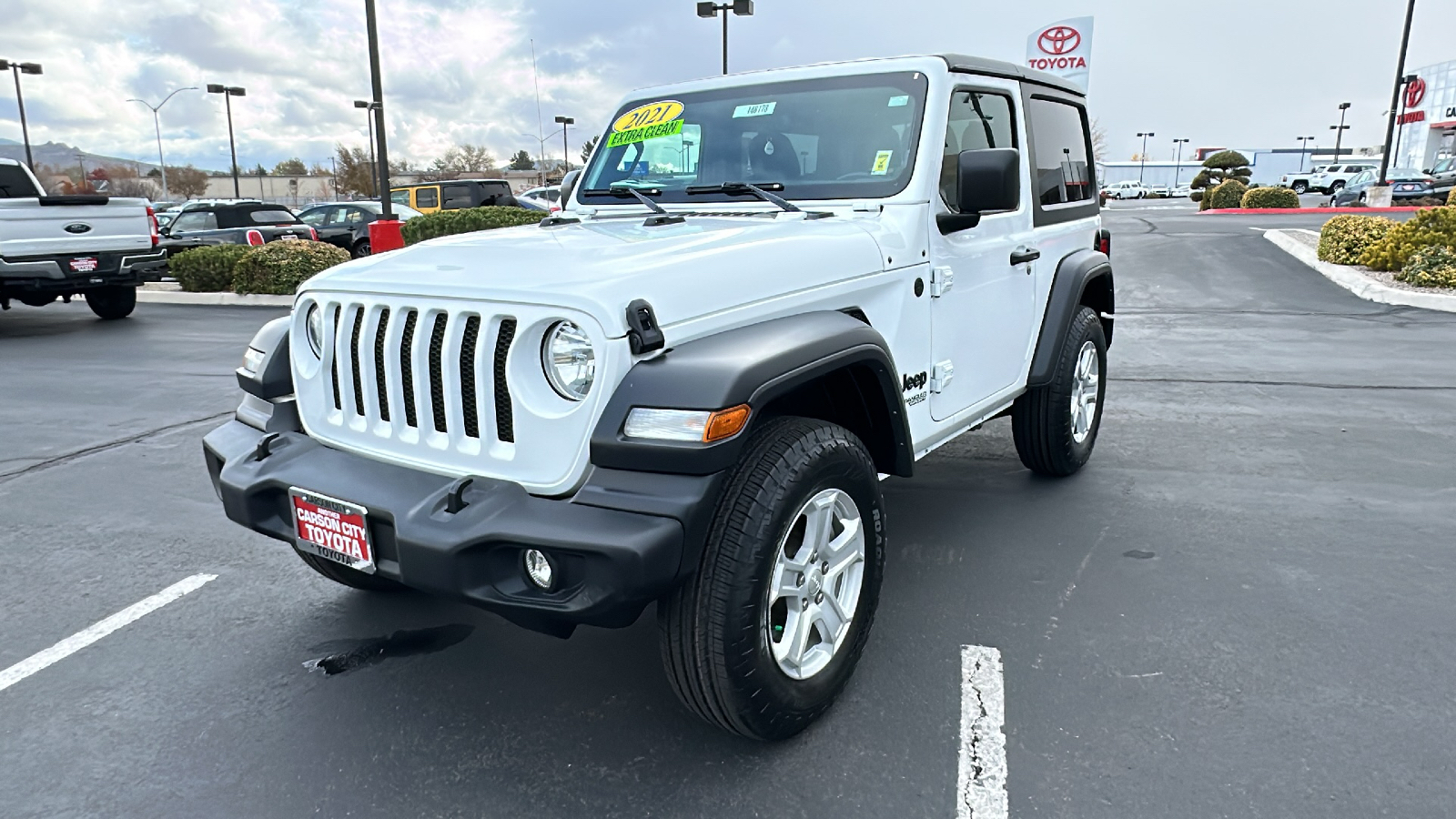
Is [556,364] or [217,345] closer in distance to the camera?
[556,364]

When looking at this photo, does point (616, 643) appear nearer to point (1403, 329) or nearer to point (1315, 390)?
point (1315, 390)

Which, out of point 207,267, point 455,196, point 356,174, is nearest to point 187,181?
point 356,174

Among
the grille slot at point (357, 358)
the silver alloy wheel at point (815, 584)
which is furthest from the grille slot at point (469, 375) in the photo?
the silver alloy wheel at point (815, 584)

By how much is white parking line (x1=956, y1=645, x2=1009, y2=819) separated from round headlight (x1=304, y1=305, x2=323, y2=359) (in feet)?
7.38

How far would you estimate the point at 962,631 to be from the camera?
3344 millimetres

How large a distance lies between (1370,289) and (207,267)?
15750 millimetres

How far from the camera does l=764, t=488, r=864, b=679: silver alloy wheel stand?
262cm

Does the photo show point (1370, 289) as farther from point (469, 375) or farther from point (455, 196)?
point (455, 196)

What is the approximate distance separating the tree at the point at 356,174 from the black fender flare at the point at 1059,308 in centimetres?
6122

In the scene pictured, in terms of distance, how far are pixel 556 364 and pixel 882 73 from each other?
2009mm

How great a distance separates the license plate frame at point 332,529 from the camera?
248 centimetres

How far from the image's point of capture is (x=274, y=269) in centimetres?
1359

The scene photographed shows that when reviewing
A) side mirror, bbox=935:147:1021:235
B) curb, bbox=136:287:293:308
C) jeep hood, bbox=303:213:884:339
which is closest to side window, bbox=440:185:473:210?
curb, bbox=136:287:293:308

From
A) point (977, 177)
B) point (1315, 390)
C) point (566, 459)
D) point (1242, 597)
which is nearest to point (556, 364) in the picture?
point (566, 459)
